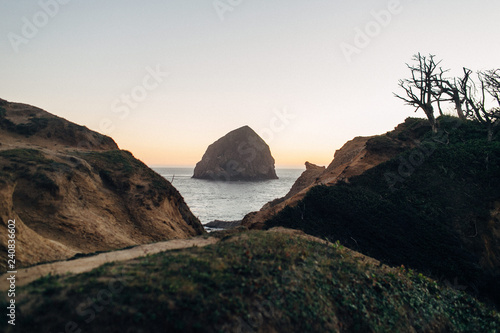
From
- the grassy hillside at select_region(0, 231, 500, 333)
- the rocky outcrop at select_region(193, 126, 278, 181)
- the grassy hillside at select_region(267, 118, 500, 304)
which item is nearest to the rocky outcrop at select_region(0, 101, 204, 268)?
the grassy hillside at select_region(0, 231, 500, 333)

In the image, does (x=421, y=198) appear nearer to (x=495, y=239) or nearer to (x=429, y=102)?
(x=495, y=239)

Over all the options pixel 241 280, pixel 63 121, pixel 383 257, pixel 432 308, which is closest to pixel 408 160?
pixel 383 257

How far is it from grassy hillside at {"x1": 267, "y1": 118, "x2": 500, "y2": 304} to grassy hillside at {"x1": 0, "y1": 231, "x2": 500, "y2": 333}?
4.08 metres

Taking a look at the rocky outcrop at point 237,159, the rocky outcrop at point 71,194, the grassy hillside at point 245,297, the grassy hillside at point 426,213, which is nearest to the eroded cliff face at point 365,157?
the grassy hillside at point 426,213

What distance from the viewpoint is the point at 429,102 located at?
87.1 feet

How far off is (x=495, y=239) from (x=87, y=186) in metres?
23.9

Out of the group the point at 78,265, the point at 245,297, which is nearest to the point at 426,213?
the point at 245,297

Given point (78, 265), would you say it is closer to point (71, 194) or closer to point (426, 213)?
point (71, 194)

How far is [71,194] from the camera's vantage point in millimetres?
15836

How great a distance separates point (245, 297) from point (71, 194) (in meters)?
13.6

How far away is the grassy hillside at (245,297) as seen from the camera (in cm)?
591

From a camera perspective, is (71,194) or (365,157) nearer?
(71,194)

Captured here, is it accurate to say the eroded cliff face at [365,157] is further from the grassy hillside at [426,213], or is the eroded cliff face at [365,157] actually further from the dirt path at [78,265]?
the dirt path at [78,265]

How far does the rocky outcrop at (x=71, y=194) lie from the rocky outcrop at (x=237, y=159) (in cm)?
11379
